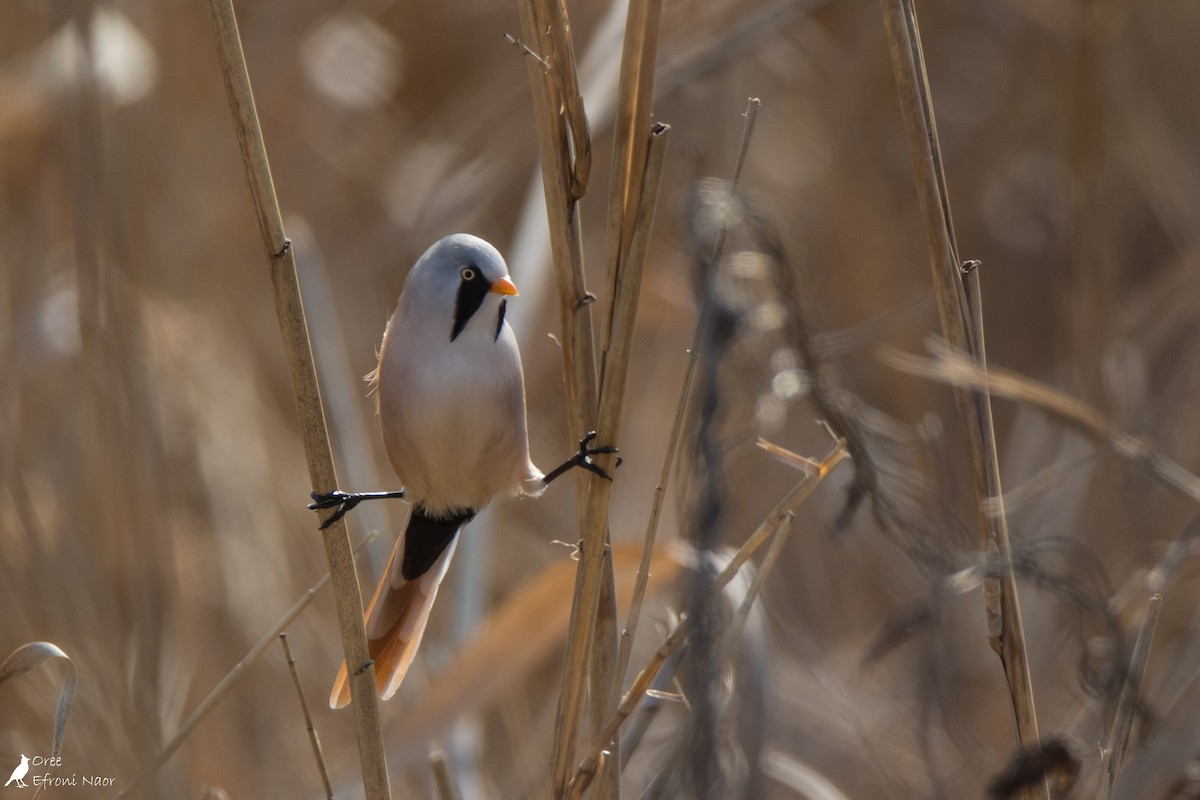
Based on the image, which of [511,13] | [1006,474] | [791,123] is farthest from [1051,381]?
[511,13]

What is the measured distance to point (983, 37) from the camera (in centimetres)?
397

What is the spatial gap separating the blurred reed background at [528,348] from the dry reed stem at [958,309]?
0.07 meters

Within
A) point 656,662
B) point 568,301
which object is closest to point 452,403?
point 568,301

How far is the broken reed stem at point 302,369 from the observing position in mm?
1403

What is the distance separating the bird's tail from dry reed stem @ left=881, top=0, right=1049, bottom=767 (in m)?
0.93

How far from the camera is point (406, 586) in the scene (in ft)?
6.61

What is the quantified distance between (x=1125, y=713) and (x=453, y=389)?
1.07m

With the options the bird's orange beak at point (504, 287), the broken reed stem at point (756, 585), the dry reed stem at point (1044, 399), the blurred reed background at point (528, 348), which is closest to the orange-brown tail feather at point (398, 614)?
the blurred reed background at point (528, 348)

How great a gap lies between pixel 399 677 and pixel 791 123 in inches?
97.1

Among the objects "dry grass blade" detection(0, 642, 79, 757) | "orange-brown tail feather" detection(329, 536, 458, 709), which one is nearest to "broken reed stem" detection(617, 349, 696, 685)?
"orange-brown tail feather" detection(329, 536, 458, 709)

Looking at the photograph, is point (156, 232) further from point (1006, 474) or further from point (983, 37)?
point (983, 37)

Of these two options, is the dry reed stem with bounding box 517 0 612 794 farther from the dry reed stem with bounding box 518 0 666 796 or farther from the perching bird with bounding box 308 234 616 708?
the perching bird with bounding box 308 234 616 708

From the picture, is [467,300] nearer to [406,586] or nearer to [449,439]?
[449,439]

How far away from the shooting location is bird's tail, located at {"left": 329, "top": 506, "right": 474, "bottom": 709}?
2.00 metres
